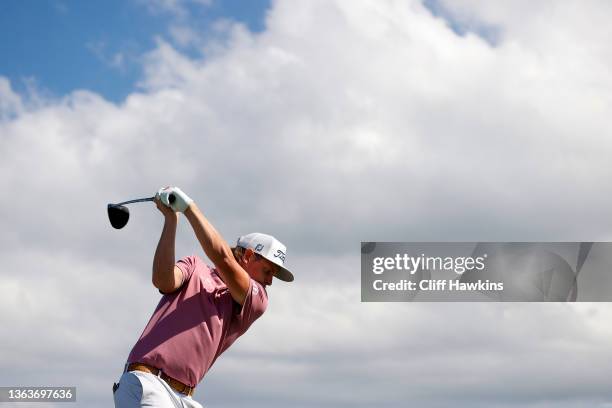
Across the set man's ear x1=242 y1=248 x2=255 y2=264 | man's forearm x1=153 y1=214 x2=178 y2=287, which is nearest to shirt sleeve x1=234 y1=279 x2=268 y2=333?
man's ear x1=242 y1=248 x2=255 y2=264

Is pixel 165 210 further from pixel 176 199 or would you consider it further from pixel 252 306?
pixel 252 306

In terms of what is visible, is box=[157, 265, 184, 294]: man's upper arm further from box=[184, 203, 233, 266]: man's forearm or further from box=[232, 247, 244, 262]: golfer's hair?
box=[232, 247, 244, 262]: golfer's hair

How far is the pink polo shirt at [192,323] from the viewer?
24.8 ft

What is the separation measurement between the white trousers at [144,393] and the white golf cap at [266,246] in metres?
1.41

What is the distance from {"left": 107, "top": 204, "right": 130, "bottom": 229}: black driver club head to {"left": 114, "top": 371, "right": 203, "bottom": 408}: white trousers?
1.59 m

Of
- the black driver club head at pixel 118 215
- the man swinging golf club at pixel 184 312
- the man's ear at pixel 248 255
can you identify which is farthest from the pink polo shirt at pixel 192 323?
the black driver club head at pixel 118 215

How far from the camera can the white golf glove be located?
7.30 meters

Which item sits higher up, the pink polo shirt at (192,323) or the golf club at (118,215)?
the golf club at (118,215)

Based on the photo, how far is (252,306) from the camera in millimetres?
8023

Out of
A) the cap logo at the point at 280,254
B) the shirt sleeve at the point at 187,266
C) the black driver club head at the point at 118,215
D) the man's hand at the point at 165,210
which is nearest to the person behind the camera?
the man's hand at the point at 165,210

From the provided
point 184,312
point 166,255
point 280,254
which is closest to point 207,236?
point 166,255

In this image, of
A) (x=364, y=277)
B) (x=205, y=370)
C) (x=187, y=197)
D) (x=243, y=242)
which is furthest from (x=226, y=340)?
(x=364, y=277)

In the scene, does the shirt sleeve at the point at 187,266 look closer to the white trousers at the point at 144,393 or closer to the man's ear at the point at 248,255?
the man's ear at the point at 248,255

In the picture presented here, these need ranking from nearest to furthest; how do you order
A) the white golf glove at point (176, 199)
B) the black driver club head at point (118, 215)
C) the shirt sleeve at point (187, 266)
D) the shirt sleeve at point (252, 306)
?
the white golf glove at point (176, 199), the shirt sleeve at point (187, 266), the shirt sleeve at point (252, 306), the black driver club head at point (118, 215)
